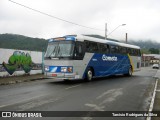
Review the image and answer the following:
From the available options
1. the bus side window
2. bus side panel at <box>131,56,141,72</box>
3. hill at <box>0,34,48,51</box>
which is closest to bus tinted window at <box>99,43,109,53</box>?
the bus side window

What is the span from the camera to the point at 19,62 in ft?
79.7

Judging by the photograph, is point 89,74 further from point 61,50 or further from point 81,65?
point 61,50

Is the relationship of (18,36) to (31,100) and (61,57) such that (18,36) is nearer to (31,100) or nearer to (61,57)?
(61,57)

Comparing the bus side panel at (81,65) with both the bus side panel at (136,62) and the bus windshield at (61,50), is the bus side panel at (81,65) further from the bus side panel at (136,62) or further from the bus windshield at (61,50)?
the bus side panel at (136,62)

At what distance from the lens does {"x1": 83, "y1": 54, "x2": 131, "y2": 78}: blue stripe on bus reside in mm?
21094

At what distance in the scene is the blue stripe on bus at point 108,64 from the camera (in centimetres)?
2109

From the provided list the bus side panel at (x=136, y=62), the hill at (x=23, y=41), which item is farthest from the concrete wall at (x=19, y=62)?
the hill at (x=23, y=41)

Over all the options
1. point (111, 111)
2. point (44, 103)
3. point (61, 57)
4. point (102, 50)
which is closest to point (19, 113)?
point (44, 103)

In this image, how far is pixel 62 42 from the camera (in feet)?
60.1

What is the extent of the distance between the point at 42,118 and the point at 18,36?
4666 centimetres

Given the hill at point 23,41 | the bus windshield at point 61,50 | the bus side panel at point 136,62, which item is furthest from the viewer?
the hill at point 23,41

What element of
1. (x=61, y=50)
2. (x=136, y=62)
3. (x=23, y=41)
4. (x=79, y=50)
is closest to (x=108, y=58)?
(x=79, y=50)

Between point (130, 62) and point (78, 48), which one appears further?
point (130, 62)

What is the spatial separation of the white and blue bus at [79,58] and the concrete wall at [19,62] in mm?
5290
